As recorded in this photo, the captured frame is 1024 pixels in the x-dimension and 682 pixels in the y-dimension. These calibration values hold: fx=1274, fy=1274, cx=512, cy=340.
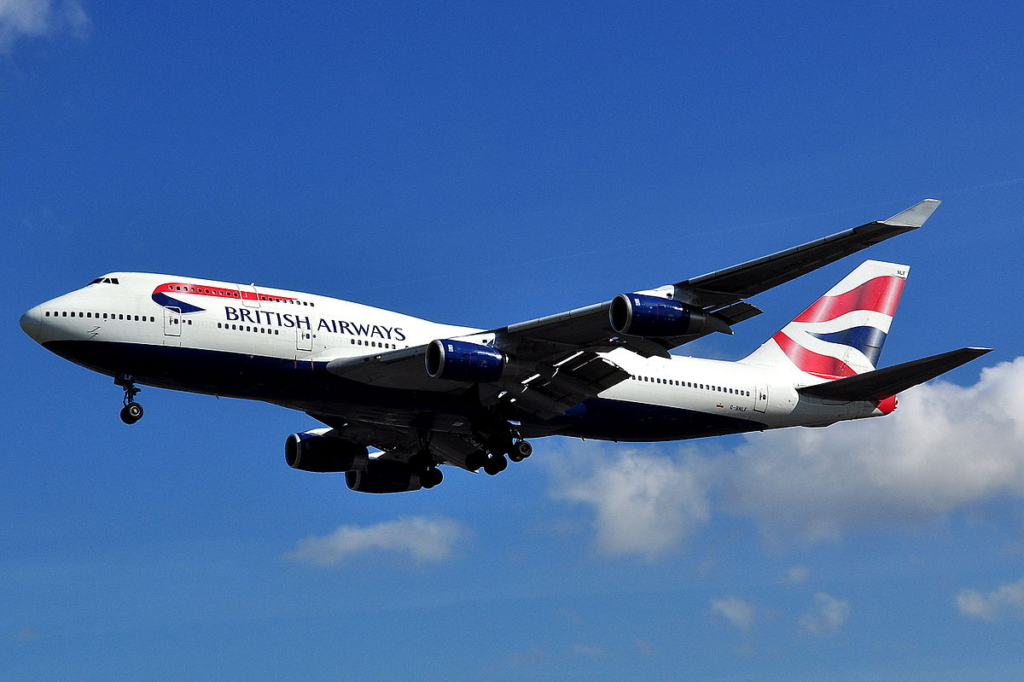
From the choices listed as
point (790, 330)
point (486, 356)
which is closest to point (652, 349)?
point (486, 356)

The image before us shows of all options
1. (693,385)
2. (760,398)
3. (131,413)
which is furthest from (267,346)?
(760,398)

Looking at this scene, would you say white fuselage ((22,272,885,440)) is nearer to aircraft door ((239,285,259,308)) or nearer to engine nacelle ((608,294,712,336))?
aircraft door ((239,285,259,308))

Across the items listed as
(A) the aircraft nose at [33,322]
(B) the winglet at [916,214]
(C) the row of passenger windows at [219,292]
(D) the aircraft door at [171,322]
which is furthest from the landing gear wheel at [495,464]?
(B) the winglet at [916,214]

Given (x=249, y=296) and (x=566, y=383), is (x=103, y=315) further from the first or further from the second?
(x=566, y=383)

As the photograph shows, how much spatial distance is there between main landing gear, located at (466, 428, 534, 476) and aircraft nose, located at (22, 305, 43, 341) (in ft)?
46.0

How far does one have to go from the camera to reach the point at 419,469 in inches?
1838

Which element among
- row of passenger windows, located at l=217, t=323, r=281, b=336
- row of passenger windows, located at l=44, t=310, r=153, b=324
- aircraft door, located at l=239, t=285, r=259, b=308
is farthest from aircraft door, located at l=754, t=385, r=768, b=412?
row of passenger windows, located at l=44, t=310, r=153, b=324

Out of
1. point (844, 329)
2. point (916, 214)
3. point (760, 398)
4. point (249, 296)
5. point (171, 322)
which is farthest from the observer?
point (844, 329)

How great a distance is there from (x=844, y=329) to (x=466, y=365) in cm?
1838

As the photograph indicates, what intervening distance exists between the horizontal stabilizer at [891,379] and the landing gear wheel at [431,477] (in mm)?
13284

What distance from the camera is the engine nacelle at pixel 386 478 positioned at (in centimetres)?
4722

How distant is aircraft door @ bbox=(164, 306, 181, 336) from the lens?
121ft

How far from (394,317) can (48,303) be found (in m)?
10.5

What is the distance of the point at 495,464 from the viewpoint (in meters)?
41.1
